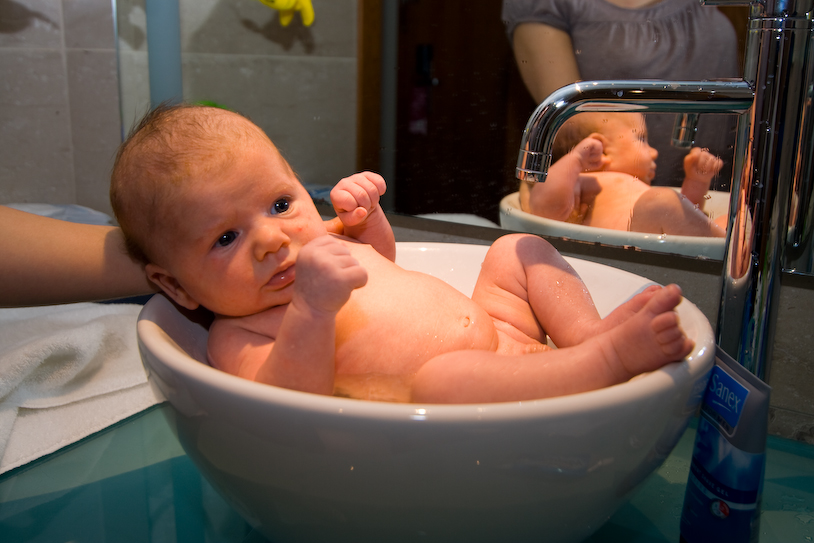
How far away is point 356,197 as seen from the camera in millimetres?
696

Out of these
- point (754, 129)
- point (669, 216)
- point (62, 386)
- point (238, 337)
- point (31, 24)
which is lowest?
point (62, 386)

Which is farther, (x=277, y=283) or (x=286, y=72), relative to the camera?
(x=286, y=72)

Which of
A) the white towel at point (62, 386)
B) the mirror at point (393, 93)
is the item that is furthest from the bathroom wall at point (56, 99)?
the white towel at point (62, 386)

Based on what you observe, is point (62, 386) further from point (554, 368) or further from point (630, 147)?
point (630, 147)

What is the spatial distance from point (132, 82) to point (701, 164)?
1182 millimetres

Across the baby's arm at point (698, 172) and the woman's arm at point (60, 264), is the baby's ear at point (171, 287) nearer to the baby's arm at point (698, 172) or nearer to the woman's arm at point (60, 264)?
the woman's arm at point (60, 264)

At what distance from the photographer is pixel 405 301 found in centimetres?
61

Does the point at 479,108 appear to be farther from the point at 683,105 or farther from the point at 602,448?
the point at 602,448

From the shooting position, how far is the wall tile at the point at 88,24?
141 cm

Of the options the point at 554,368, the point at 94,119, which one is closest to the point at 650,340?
the point at 554,368

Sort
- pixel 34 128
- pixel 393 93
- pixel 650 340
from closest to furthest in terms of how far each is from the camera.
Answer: pixel 650 340 → pixel 393 93 → pixel 34 128

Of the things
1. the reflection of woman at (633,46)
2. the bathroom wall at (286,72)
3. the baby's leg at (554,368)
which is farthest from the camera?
the bathroom wall at (286,72)

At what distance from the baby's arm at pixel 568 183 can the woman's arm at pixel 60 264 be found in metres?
0.49

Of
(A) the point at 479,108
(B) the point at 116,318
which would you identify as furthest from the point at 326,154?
(B) the point at 116,318
